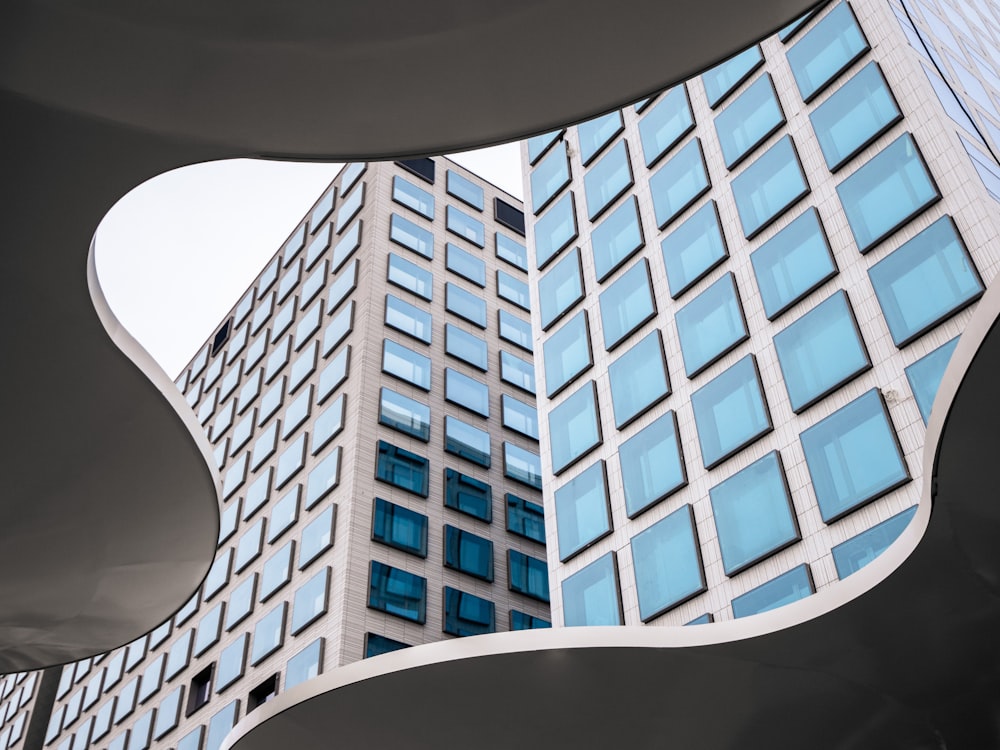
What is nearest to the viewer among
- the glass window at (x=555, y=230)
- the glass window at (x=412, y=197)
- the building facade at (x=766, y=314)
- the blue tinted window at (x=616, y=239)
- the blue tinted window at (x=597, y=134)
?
the building facade at (x=766, y=314)

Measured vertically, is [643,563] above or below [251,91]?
above

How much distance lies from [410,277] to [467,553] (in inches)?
532

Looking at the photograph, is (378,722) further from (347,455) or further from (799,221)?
(347,455)

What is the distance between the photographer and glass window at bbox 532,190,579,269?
119ft

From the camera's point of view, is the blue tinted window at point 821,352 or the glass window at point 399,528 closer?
the blue tinted window at point 821,352

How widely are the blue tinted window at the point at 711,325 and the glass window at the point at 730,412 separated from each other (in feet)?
2.47

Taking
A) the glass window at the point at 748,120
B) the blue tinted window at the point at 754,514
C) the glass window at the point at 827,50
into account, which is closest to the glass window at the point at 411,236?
the glass window at the point at 748,120

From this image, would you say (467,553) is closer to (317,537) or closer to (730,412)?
(317,537)

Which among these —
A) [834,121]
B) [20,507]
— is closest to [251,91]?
[20,507]

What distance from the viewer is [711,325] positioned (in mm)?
29000

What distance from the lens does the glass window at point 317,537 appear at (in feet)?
123

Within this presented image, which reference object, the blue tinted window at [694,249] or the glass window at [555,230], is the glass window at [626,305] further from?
the glass window at [555,230]

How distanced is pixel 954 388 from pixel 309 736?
9320mm

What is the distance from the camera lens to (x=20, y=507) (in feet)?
29.2
